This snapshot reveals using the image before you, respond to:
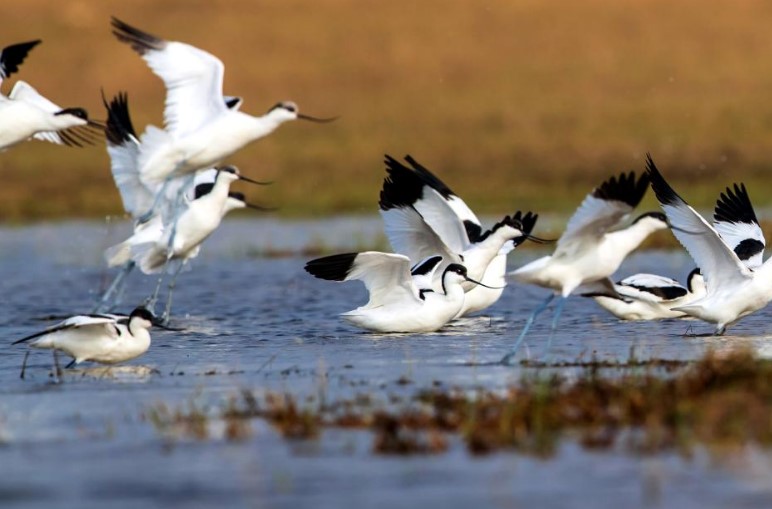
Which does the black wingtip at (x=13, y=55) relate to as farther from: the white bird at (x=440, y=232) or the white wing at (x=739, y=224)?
the white wing at (x=739, y=224)

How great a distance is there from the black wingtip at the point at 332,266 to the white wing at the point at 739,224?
298 centimetres

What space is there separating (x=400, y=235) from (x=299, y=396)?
4.66 m

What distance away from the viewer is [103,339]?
10.9 meters

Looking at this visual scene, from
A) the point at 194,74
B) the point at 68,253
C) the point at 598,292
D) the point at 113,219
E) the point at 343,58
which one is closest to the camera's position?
the point at 598,292

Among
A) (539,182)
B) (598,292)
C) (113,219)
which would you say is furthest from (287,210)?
(598,292)

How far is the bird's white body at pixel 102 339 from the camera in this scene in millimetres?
10898

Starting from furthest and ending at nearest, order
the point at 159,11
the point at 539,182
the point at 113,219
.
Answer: the point at 159,11 → the point at 539,182 → the point at 113,219

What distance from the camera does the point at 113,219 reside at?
25844 millimetres

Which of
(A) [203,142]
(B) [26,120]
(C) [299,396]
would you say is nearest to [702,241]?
(C) [299,396]

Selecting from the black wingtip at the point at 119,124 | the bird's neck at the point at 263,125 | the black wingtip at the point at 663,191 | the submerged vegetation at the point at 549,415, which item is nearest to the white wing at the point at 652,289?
the black wingtip at the point at 663,191

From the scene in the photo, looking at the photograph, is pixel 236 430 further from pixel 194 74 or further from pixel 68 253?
pixel 68 253

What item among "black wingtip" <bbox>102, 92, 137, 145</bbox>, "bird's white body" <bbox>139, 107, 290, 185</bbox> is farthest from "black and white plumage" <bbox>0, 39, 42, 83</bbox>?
"black wingtip" <bbox>102, 92, 137, 145</bbox>

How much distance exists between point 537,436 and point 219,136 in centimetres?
560

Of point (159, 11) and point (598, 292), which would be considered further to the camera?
point (159, 11)
